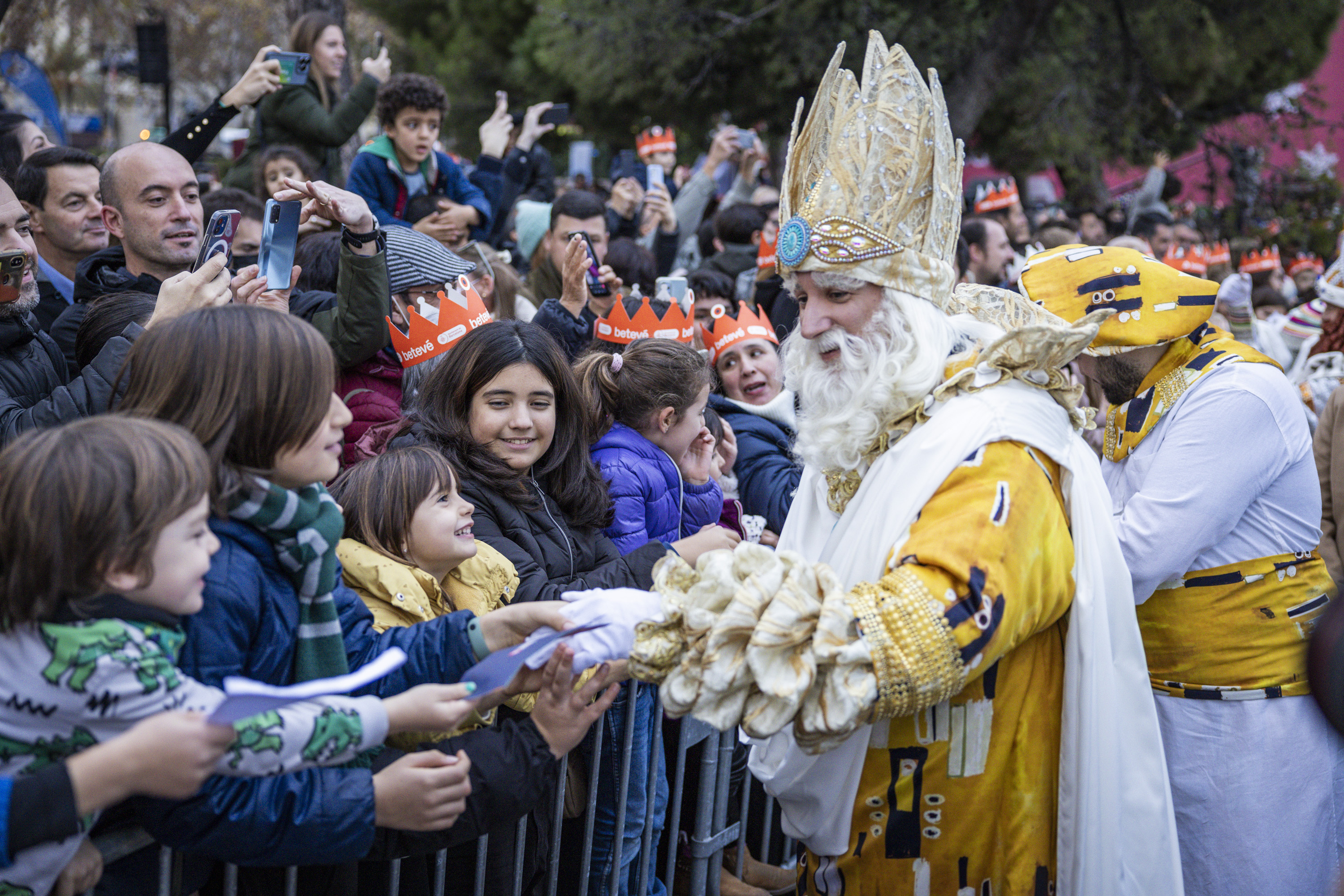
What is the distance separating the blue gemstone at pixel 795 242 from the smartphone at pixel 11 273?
194 cm

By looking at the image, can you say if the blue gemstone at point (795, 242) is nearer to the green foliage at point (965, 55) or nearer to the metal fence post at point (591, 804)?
the metal fence post at point (591, 804)

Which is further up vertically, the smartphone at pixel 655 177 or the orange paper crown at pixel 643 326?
the smartphone at pixel 655 177

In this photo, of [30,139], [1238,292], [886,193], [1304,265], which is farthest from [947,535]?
[1304,265]

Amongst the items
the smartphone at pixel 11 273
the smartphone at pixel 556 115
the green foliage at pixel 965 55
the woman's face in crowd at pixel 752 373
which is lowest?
the woman's face in crowd at pixel 752 373

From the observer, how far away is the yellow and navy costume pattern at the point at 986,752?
2100mm

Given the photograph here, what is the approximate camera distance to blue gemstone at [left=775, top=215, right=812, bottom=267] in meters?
2.42

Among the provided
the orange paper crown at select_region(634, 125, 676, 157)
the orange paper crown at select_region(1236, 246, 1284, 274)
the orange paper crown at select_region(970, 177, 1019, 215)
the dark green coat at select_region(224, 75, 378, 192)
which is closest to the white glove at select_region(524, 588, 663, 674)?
the dark green coat at select_region(224, 75, 378, 192)

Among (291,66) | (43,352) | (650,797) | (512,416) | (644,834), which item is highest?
(291,66)

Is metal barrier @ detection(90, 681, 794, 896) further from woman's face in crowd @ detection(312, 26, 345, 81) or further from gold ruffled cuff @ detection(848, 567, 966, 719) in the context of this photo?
woman's face in crowd @ detection(312, 26, 345, 81)

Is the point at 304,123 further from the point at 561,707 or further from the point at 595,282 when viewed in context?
the point at 561,707

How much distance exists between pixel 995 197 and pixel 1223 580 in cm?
616

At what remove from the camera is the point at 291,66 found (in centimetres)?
506

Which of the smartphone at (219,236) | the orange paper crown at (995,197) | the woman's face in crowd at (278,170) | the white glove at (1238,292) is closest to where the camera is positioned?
the smartphone at (219,236)

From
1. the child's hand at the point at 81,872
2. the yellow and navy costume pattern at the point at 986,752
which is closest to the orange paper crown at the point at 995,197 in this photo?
the yellow and navy costume pattern at the point at 986,752
